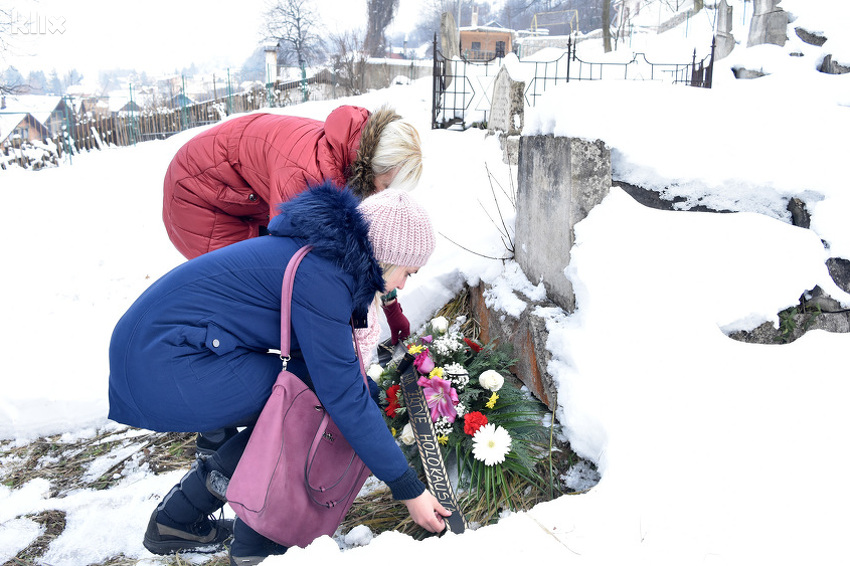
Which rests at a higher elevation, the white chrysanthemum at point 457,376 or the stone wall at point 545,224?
the stone wall at point 545,224

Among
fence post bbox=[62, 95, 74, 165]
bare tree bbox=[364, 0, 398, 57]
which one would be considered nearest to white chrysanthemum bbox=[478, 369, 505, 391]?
fence post bbox=[62, 95, 74, 165]

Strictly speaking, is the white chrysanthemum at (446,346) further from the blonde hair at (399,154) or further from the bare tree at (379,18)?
the bare tree at (379,18)

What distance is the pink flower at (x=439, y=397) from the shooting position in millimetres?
2145

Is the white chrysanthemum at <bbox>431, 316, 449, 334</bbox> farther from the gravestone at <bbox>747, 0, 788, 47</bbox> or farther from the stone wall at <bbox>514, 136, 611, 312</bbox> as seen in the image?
the gravestone at <bbox>747, 0, 788, 47</bbox>

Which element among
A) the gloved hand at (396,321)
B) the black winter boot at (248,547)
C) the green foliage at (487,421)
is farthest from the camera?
the gloved hand at (396,321)

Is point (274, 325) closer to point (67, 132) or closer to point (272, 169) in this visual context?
point (272, 169)

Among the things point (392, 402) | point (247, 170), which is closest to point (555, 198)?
point (392, 402)

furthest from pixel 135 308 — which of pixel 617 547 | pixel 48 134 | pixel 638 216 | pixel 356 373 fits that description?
pixel 48 134

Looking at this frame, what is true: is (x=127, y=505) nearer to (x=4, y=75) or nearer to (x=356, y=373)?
(x=356, y=373)

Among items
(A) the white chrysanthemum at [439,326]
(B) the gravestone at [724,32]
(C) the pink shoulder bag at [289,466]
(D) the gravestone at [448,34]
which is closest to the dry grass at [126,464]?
(A) the white chrysanthemum at [439,326]

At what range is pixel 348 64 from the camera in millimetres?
17531

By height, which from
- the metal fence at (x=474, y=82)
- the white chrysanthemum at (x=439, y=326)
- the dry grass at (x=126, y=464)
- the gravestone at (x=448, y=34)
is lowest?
the dry grass at (x=126, y=464)

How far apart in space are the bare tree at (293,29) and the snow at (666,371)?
34.2 meters

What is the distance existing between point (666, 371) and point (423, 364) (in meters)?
0.91
